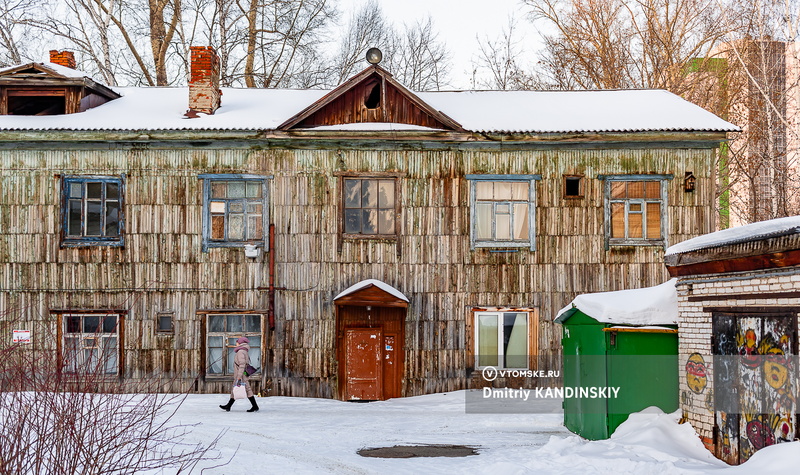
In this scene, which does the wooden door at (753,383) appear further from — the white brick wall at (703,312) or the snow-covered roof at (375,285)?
the snow-covered roof at (375,285)

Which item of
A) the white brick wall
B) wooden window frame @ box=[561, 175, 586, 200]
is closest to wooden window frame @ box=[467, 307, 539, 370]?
wooden window frame @ box=[561, 175, 586, 200]

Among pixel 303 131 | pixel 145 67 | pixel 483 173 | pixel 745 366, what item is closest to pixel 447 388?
pixel 483 173

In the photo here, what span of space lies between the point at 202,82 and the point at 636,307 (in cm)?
1168

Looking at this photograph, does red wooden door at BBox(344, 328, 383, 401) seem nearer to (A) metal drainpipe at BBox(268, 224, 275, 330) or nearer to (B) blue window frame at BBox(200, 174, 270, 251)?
(A) metal drainpipe at BBox(268, 224, 275, 330)

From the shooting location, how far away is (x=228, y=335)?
58.7 feet

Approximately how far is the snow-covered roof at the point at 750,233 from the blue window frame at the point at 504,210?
6921 mm

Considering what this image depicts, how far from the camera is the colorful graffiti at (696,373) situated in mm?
10703

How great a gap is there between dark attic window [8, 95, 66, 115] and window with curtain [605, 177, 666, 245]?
42.6ft

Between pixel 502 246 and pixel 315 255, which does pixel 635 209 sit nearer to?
pixel 502 246

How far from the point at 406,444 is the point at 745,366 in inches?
207

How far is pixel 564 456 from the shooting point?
34.4ft

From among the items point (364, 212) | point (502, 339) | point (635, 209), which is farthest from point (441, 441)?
point (635, 209)

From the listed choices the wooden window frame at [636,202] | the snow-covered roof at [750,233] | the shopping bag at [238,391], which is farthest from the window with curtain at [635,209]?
the shopping bag at [238,391]

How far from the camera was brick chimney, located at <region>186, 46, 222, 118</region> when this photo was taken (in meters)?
18.6
